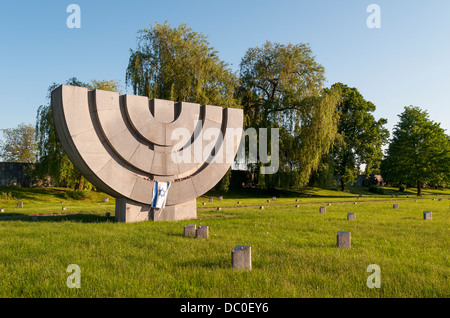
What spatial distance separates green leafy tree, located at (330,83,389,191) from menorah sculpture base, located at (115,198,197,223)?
90.4 feet

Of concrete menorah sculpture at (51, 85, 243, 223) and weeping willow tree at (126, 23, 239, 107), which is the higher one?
weeping willow tree at (126, 23, 239, 107)

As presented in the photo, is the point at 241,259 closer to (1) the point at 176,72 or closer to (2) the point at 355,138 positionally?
(1) the point at 176,72

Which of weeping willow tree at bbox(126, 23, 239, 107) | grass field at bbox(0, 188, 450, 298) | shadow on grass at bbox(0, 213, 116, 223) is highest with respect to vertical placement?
weeping willow tree at bbox(126, 23, 239, 107)

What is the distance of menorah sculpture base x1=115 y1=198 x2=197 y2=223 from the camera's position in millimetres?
11414

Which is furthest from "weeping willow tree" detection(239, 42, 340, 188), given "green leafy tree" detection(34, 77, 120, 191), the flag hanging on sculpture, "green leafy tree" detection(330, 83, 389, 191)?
the flag hanging on sculpture

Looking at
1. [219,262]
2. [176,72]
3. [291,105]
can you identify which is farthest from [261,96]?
[219,262]

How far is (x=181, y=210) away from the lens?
12.6 meters

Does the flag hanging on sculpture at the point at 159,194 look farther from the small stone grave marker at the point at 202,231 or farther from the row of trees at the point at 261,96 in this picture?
the row of trees at the point at 261,96

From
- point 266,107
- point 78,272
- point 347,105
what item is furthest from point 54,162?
point 347,105

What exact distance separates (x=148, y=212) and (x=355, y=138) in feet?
101

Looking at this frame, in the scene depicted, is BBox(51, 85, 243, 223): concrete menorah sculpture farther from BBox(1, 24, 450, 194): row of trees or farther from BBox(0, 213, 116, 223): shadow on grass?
BBox(1, 24, 450, 194): row of trees

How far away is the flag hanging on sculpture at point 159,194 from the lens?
38.6ft

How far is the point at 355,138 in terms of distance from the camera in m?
37.3

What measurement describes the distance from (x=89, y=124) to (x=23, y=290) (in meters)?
7.16
